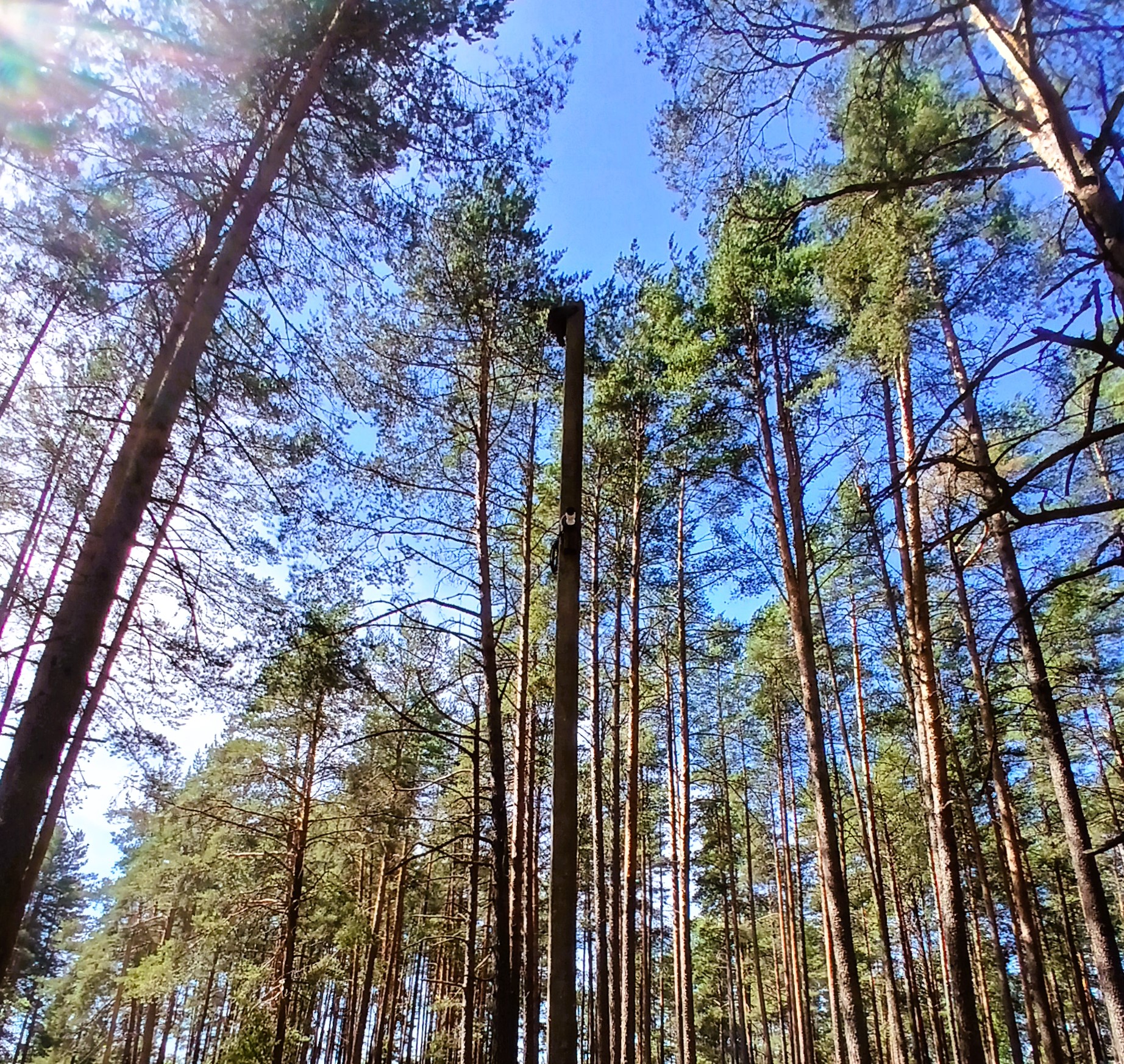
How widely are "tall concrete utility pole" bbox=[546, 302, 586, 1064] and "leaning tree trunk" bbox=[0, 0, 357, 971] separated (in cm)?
283

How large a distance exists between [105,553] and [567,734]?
326 cm

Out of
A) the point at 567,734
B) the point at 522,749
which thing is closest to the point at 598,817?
the point at 522,749

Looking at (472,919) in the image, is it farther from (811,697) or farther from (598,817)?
(811,697)

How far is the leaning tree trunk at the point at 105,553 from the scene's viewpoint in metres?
3.56

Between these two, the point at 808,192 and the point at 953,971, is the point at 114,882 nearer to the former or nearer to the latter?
the point at 953,971

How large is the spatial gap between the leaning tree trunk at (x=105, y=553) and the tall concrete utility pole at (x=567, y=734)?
283 cm

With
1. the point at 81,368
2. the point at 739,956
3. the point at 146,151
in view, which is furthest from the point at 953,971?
the point at 739,956

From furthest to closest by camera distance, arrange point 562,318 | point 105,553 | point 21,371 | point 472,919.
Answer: point 21,371
point 472,919
point 105,553
point 562,318

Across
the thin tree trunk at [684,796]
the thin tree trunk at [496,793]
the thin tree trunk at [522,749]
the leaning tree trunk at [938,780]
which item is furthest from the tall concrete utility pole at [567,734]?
the thin tree trunk at [684,796]

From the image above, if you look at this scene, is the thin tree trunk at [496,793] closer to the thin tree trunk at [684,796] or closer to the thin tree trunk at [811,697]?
the thin tree trunk at [811,697]

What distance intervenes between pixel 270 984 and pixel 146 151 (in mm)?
12447

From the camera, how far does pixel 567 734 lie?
124 inches

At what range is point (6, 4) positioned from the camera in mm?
5395

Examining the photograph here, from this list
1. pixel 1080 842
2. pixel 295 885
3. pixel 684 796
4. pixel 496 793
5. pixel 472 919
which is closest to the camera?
pixel 496 793
